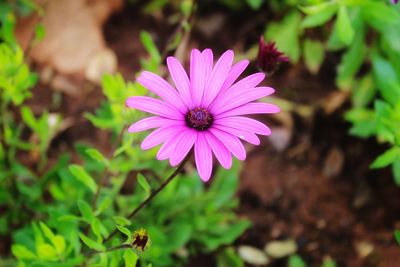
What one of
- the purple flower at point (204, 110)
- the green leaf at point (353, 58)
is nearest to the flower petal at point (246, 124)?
the purple flower at point (204, 110)

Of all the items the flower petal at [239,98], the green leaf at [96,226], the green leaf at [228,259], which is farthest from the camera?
the green leaf at [228,259]

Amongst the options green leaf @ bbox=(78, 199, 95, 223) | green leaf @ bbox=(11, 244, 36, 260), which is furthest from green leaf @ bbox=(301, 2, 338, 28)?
green leaf @ bbox=(11, 244, 36, 260)

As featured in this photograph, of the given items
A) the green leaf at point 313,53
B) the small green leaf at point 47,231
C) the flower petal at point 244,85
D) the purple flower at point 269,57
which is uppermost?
the green leaf at point 313,53

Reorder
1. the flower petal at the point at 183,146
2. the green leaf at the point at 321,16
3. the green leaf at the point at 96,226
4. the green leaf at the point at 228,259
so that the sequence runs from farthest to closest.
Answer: the green leaf at the point at 228,259 → the green leaf at the point at 321,16 → the green leaf at the point at 96,226 → the flower petal at the point at 183,146

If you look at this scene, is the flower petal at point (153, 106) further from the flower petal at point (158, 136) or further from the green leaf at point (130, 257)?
the green leaf at point (130, 257)

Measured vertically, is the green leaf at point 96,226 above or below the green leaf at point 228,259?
below

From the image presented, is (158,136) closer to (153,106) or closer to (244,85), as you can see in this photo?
(153,106)

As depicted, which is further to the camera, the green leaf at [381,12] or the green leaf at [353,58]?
the green leaf at [353,58]
